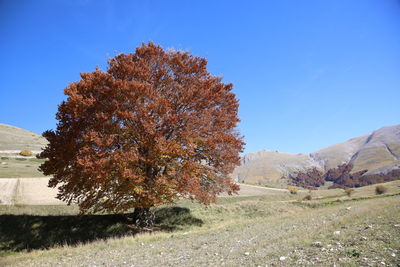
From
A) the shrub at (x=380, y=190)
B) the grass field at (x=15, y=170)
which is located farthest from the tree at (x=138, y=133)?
the shrub at (x=380, y=190)

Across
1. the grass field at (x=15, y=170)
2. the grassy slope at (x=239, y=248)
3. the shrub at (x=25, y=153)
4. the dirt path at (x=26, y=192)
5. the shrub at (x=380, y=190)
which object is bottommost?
the shrub at (x=380, y=190)

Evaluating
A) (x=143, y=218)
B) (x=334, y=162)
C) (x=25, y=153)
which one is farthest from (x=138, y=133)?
(x=334, y=162)

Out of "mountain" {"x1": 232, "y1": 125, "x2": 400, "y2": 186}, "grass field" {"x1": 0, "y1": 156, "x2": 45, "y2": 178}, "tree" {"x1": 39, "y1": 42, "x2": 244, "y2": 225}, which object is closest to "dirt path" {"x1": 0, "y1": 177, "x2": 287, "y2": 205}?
"grass field" {"x1": 0, "y1": 156, "x2": 45, "y2": 178}

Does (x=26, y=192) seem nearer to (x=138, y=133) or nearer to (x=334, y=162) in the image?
(x=138, y=133)

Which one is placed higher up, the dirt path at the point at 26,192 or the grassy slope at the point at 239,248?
the dirt path at the point at 26,192

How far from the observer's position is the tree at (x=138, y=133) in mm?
15625

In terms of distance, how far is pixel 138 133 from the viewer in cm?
1653

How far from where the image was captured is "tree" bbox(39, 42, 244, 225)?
15625 mm

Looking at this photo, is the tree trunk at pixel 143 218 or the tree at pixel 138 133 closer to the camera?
the tree at pixel 138 133

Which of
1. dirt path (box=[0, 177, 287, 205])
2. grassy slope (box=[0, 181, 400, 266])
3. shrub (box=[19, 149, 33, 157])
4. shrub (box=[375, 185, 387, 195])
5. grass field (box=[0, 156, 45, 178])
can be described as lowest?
shrub (box=[375, 185, 387, 195])

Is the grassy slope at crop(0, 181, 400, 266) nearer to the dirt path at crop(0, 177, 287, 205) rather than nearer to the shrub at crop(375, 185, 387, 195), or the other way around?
the dirt path at crop(0, 177, 287, 205)

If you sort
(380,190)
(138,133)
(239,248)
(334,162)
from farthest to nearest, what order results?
(334,162) → (380,190) → (138,133) → (239,248)

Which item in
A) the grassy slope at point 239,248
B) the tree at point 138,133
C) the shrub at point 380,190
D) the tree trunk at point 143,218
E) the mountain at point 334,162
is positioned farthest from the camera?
the mountain at point 334,162

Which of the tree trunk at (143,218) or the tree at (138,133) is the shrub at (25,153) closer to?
the tree at (138,133)
